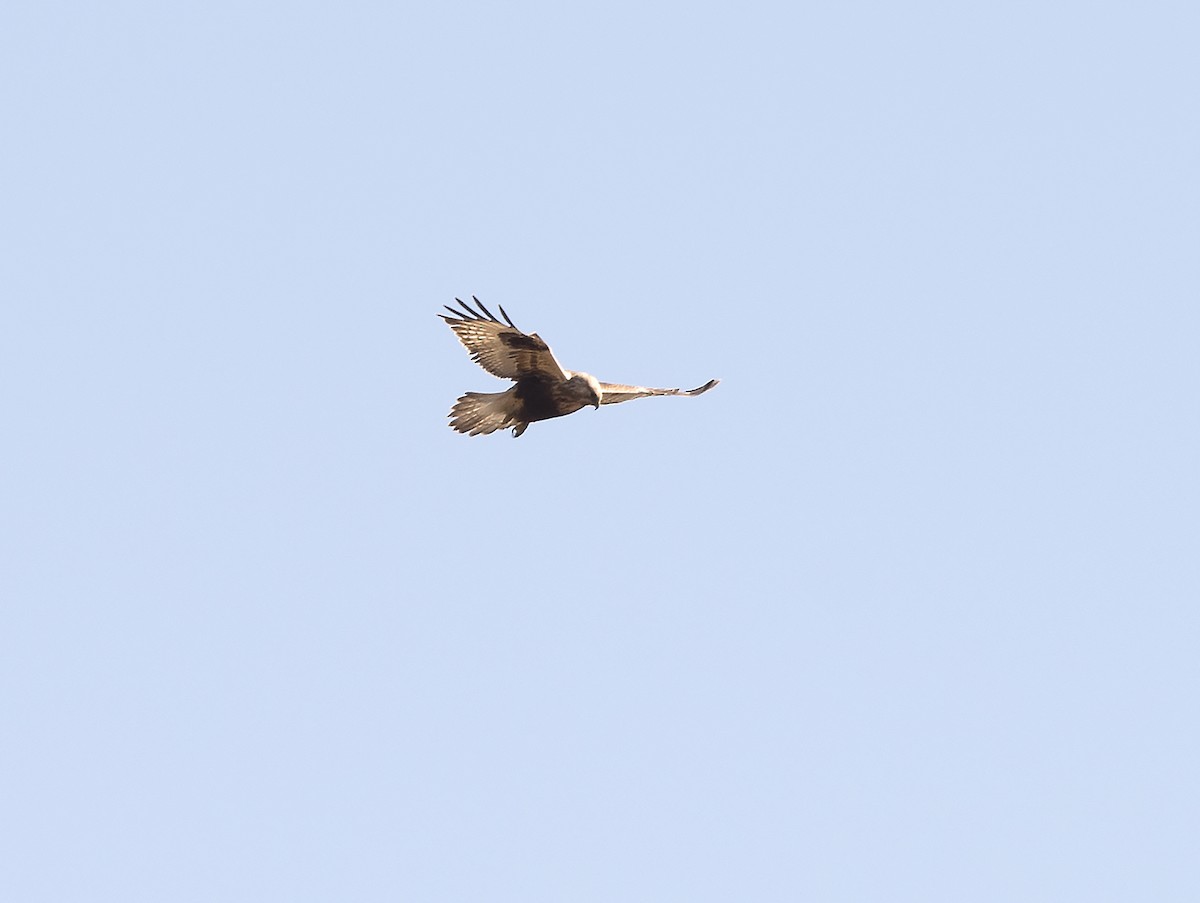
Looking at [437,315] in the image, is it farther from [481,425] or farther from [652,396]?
[652,396]

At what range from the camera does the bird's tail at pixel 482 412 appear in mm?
29500

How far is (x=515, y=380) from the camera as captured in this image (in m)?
29.1

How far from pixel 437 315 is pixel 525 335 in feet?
5.17

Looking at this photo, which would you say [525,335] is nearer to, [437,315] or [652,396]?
[437,315]

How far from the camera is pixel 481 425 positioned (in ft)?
97.7

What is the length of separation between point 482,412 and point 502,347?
1.46 metres

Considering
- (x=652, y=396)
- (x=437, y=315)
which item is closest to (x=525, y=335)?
(x=437, y=315)

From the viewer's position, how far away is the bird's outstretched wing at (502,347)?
28266mm

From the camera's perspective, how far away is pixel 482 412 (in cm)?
2967

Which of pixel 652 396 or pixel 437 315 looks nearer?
pixel 437 315

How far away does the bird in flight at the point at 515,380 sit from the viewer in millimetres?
28391

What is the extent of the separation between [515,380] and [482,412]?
0.88 meters

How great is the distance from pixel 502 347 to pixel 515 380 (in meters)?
0.71

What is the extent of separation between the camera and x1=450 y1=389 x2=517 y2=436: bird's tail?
2950 centimetres
